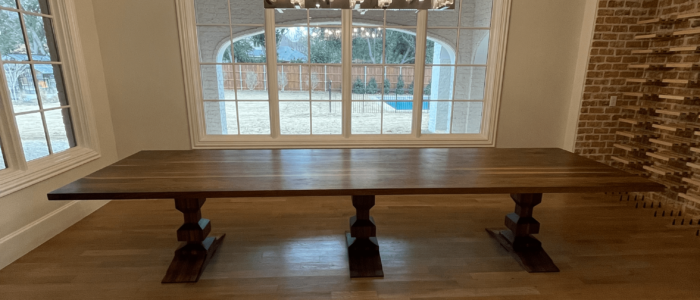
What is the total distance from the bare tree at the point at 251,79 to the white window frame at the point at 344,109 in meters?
0.19

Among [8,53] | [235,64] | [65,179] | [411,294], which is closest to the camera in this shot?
[411,294]

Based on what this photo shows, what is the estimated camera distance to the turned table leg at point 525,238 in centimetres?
215

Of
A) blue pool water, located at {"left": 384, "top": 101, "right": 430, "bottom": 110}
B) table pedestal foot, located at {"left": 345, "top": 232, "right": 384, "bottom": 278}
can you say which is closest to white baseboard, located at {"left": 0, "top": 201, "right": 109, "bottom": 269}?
table pedestal foot, located at {"left": 345, "top": 232, "right": 384, "bottom": 278}

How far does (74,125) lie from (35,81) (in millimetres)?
460

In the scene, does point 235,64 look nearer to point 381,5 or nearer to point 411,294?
point 381,5

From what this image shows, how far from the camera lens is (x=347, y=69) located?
3330mm

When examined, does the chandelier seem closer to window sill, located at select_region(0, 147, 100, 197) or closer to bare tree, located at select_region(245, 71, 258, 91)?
bare tree, located at select_region(245, 71, 258, 91)

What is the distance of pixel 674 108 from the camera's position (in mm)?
2936

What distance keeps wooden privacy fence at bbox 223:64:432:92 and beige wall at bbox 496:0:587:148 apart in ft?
3.17

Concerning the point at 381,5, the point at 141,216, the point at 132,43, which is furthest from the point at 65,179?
the point at 381,5

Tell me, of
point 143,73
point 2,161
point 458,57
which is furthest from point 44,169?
point 458,57

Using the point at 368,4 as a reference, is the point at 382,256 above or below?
below

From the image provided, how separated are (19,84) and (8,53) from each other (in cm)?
21

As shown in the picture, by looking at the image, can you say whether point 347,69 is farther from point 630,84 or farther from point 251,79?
point 630,84
